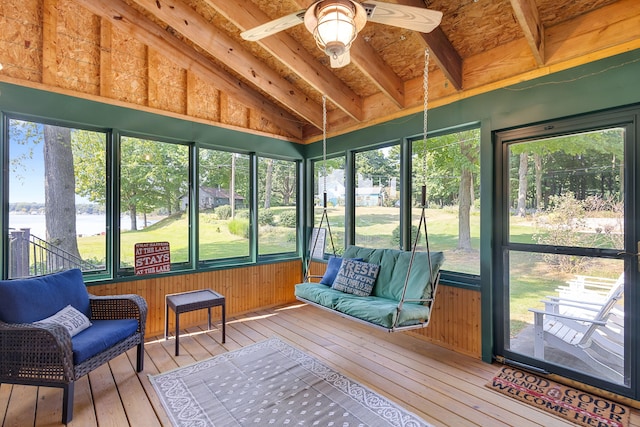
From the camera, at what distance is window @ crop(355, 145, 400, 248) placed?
13.1 feet

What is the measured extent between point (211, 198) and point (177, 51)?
1853mm

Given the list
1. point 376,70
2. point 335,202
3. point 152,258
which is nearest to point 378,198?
point 335,202

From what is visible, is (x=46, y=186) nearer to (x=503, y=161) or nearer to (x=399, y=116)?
(x=399, y=116)

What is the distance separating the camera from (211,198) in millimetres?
4266

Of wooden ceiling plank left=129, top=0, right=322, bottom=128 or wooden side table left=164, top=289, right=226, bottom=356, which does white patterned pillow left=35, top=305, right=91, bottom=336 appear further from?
wooden ceiling plank left=129, top=0, right=322, bottom=128

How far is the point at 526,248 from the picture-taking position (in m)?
2.85

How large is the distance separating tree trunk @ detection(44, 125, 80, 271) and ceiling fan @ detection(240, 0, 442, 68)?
287 cm

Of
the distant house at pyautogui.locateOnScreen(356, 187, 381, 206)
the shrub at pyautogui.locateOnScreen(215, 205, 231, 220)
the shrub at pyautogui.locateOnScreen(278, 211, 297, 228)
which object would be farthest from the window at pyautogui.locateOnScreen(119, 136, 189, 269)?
the distant house at pyautogui.locateOnScreen(356, 187, 381, 206)

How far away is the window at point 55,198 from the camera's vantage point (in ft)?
9.91

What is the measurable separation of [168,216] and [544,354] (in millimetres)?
4293

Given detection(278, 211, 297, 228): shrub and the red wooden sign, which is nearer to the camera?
the red wooden sign

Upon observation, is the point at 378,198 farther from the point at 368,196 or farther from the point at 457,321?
the point at 457,321

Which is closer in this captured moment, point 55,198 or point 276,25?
point 276,25

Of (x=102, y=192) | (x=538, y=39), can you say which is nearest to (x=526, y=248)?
(x=538, y=39)
